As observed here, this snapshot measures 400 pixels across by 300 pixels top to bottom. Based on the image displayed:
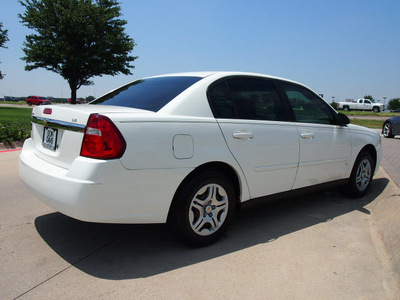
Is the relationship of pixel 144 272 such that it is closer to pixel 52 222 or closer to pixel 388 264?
pixel 52 222

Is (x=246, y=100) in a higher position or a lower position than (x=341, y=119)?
higher

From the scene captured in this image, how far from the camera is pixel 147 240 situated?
134 inches

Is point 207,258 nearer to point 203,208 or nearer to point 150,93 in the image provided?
point 203,208

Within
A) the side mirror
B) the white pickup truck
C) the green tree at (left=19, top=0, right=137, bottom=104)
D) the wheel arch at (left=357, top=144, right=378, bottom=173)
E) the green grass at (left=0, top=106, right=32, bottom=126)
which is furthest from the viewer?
the white pickup truck

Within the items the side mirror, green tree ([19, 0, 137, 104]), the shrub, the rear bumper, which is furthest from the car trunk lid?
Answer: green tree ([19, 0, 137, 104])

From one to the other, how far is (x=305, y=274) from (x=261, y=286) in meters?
0.45

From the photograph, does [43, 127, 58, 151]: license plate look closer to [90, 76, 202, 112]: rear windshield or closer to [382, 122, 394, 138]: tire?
[90, 76, 202, 112]: rear windshield

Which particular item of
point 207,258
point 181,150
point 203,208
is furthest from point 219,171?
point 207,258

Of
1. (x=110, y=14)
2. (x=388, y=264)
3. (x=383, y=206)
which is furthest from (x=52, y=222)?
(x=110, y=14)

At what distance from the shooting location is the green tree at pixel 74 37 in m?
28.3

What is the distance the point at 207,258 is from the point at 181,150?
1.00 meters

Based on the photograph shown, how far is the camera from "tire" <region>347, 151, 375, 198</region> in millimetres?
4949

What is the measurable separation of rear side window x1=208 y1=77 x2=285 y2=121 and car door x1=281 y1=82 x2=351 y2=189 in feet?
0.93

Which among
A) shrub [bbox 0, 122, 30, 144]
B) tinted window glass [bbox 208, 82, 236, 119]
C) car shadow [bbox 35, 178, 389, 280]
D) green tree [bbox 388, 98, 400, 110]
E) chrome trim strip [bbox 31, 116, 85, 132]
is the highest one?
green tree [bbox 388, 98, 400, 110]
